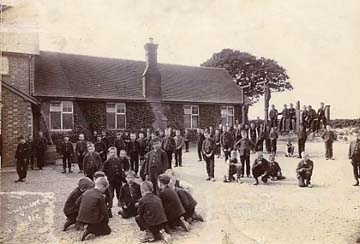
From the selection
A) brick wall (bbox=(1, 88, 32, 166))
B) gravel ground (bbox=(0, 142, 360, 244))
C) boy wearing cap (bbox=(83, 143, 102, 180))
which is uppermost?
brick wall (bbox=(1, 88, 32, 166))

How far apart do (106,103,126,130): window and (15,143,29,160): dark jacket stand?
3.98 ft

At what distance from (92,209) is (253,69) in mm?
2985

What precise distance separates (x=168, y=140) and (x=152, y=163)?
101 centimetres

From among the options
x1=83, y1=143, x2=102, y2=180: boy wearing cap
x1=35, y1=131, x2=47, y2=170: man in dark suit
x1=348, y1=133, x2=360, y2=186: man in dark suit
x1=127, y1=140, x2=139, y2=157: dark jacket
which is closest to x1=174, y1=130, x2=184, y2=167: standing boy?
x1=127, y1=140, x2=139, y2=157: dark jacket

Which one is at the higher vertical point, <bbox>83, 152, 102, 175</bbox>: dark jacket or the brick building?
the brick building

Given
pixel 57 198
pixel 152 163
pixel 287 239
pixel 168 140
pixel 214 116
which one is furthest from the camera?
pixel 214 116

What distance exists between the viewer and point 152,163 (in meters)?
4.05

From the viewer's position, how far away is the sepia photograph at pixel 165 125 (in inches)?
132

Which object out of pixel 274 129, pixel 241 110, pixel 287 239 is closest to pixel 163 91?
pixel 241 110

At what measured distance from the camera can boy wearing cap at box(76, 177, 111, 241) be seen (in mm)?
3220

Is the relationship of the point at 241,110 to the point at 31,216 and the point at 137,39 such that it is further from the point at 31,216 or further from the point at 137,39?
the point at 31,216

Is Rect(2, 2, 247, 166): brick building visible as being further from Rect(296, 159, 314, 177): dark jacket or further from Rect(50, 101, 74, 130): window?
→ Rect(296, 159, 314, 177): dark jacket

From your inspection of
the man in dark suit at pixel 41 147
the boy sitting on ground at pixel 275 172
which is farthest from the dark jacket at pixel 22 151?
the boy sitting on ground at pixel 275 172

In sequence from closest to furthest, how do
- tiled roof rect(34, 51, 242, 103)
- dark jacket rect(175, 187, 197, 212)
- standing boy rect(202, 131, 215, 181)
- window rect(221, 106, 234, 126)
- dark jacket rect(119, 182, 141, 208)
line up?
dark jacket rect(175, 187, 197, 212) → dark jacket rect(119, 182, 141, 208) → tiled roof rect(34, 51, 242, 103) → standing boy rect(202, 131, 215, 181) → window rect(221, 106, 234, 126)
